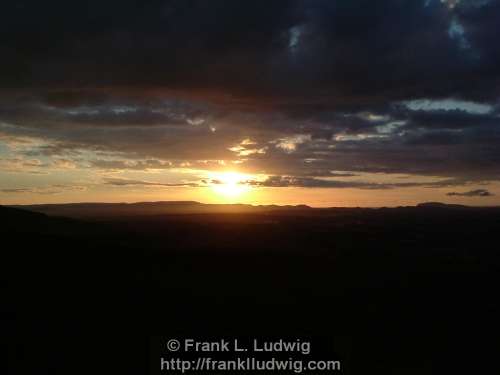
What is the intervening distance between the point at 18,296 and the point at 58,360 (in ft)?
18.4

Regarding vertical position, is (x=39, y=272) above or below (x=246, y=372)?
above

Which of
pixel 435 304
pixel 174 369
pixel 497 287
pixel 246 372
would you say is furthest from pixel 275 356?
pixel 497 287

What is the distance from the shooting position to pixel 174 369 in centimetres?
1619

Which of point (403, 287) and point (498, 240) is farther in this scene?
point (498, 240)

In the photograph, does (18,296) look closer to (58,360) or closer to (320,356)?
(58,360)

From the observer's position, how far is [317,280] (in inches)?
1344

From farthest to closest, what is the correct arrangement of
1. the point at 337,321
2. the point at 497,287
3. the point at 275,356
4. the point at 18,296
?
the point at 497,287 < the point at 337,321 < the point at 18,296 < the point at 275,356

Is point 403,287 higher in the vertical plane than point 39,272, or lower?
lower

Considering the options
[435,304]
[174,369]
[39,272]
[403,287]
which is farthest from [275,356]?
[403,287]

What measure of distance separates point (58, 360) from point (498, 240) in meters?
98.4

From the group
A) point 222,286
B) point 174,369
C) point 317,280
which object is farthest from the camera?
point 317,280

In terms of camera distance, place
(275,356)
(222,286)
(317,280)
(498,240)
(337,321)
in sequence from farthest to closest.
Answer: (498,240)
(317,280)
(222,286)
(337,321)
(275,356)

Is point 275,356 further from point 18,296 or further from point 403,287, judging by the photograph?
point 403,287

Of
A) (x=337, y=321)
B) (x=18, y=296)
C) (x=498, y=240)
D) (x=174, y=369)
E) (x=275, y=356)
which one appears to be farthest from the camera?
(x=498, y=240)
